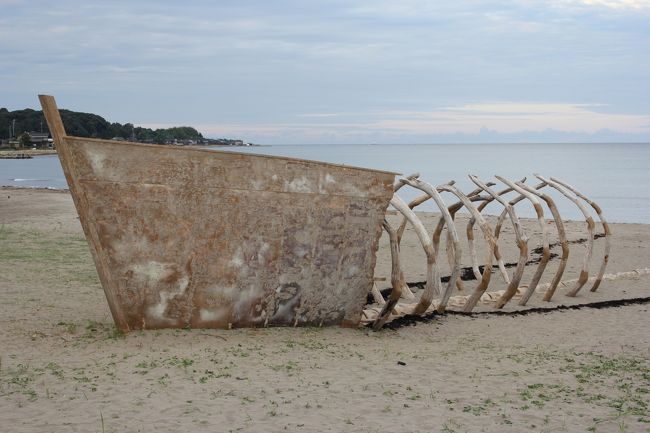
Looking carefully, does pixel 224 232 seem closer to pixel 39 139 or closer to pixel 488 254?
pixel 488 254

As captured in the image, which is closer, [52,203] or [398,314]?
[398,314]

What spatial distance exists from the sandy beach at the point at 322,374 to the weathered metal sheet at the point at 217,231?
32cm

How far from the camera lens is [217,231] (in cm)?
737

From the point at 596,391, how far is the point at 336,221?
3.05m

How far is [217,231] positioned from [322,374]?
1789 millimetres

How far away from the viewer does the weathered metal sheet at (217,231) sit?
23.0 ft

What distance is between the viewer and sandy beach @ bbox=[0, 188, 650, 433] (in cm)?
551

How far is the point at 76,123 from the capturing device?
10344cm

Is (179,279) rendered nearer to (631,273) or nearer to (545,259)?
(545,259)

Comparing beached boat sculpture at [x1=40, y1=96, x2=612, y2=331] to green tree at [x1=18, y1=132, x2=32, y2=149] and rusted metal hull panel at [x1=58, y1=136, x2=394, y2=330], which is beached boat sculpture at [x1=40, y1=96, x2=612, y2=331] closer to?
rusted metal hull panel at [x1=58, y1=136, x2=394, y2=330]

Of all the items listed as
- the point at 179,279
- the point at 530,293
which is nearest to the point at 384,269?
the point at 530,293

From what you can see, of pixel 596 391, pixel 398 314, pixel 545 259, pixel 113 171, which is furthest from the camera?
pixel 545 259

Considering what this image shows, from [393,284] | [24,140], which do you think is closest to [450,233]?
[393,284]

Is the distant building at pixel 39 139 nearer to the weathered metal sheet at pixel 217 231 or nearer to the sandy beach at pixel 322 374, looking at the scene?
the sandy beach at pixel 322 374
